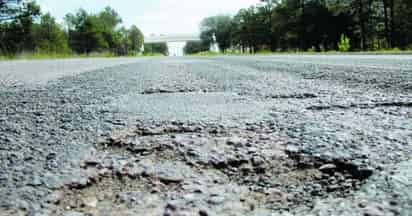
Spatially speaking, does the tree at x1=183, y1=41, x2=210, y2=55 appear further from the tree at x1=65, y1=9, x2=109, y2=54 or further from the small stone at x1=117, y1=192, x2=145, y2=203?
the small stone at x1=117, y1=192, x2=145, y2=203

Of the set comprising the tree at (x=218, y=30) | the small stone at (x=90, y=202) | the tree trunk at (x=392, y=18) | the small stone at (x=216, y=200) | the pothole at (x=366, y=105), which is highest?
the tree at (x=218, y=30)

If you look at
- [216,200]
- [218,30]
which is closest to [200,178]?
[216,200]

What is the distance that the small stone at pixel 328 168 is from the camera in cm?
81

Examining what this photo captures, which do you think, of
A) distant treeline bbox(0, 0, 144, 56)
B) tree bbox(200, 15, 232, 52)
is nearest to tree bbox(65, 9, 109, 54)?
distant treeline bbox(0, 0, 144, 56)

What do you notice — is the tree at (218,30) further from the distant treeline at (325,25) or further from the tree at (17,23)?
the tree at (17,23)

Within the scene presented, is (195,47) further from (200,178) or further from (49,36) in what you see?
(200,178)

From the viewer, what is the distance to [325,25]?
43469 mm

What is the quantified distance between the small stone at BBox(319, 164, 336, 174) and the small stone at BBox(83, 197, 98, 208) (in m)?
0.50

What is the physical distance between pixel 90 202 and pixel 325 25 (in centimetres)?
4640

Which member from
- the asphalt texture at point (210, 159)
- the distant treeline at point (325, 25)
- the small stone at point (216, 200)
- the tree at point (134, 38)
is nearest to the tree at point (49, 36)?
the tree at point (134, 38)

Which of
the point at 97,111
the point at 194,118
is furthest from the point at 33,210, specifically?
the point at 97,111

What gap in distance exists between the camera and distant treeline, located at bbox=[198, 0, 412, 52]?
31250 millimetres

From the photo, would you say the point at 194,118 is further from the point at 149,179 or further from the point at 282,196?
the point at 282,196

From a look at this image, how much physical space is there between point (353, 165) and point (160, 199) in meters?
0.45
